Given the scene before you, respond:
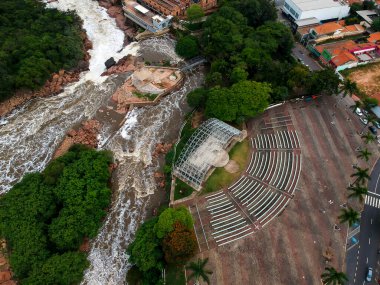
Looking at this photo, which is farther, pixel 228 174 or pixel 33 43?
pixel 33 43

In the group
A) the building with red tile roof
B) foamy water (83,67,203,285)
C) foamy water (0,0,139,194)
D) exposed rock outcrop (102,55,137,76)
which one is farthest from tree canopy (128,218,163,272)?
the building with red tile roof

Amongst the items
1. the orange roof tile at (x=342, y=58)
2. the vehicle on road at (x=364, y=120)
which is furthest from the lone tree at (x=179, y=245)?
the orange roof tile at (x=342, y=58)

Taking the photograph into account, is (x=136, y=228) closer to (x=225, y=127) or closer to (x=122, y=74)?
(x=225, y=127)

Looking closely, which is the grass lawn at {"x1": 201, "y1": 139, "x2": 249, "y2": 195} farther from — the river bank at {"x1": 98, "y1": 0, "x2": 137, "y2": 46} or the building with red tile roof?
the river bank at {"x1": 98, "y1": 0, "x2": 137, "y2": 46}

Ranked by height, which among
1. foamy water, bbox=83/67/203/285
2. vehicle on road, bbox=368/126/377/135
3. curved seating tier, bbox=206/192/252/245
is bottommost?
foamy water, bbox=83/67/203/285

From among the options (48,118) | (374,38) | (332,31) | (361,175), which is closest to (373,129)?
(361,175)

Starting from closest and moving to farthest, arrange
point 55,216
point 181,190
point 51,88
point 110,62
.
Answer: point 55,216 → point 181,190 → point 51,88 → point 110,62

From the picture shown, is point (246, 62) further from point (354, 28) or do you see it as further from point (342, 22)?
point (342, 22)
